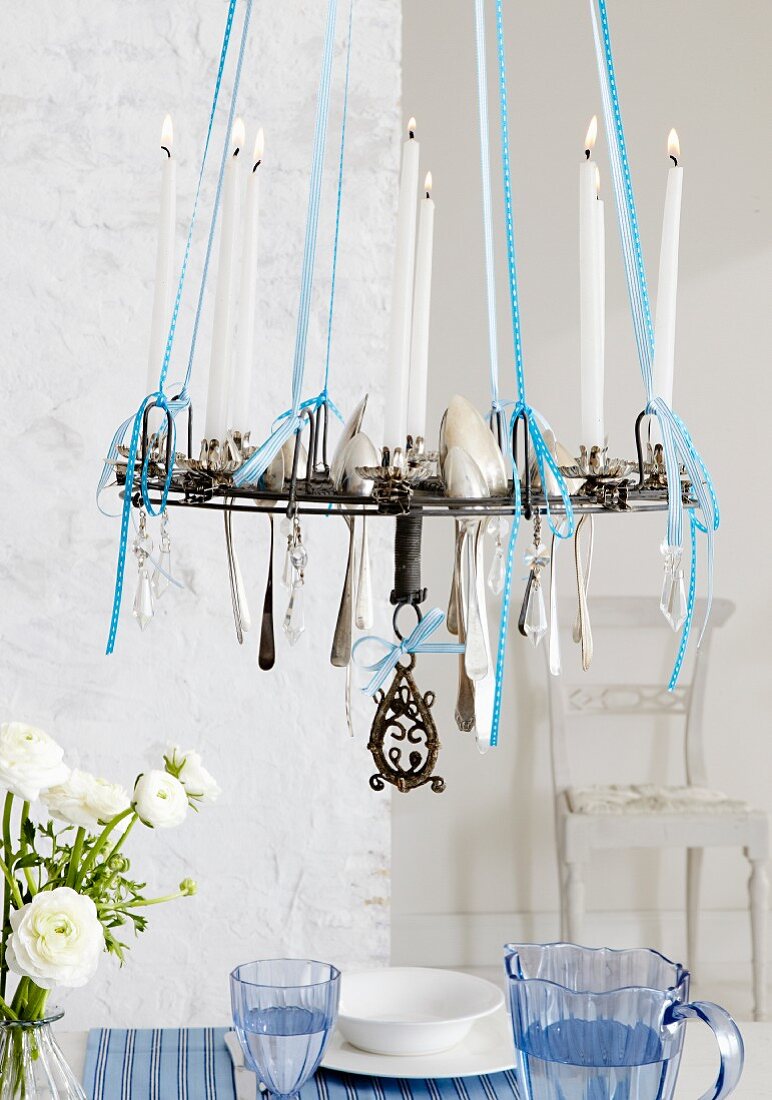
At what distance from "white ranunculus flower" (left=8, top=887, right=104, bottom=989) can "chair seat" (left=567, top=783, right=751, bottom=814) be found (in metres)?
2.24

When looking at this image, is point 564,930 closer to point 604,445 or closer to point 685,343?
point 685,343

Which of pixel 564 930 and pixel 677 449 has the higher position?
pixel 677 449

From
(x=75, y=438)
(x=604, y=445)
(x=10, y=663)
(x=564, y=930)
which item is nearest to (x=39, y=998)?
(x=604, y=445)

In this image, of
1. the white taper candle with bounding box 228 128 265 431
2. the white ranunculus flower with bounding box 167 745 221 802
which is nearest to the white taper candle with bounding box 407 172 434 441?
the white taper candle with bounding box 228 128 265 431

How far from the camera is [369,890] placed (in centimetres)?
173

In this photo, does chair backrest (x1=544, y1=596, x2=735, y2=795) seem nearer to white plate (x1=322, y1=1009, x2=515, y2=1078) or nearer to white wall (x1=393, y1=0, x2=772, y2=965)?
white wall (x1=393, y1=0, x2=772, y2=965)

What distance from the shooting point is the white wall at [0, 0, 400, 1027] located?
1650 millimetres

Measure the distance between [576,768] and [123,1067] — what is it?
7.76ft

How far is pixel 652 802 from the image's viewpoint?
2.99 metres

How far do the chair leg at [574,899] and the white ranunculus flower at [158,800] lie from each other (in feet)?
7.09

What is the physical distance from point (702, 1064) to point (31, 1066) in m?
0.63

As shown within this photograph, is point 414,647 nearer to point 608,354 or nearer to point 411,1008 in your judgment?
point 411,1008

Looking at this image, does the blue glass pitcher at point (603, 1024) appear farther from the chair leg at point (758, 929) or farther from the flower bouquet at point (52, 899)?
the chair leg at point (758, 929)

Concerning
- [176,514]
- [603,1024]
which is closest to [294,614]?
[603,1024]
